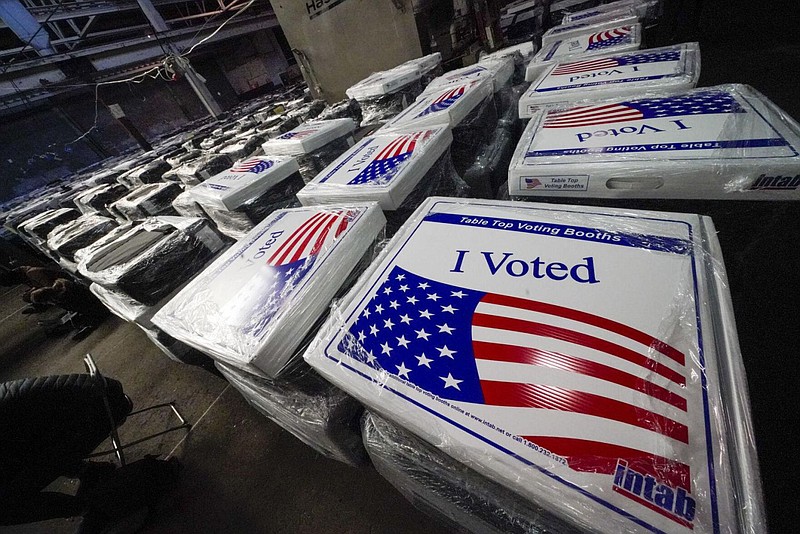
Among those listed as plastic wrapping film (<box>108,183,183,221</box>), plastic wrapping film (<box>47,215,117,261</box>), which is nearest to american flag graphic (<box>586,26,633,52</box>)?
plastic wrapping film (<box>108,183,183,221</box>)

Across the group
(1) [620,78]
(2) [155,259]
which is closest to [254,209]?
(2) [155,259]

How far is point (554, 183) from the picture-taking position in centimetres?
89

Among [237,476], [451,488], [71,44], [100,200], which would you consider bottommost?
[237,476]

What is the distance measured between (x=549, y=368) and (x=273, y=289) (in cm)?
78

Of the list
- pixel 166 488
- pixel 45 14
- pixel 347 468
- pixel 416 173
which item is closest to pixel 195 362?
pixel 166 488

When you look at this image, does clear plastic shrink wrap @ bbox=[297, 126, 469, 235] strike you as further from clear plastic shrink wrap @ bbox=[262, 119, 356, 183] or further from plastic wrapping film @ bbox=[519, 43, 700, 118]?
clear plastic shrink wrap @ bbox=[262, 119, 356, 183]

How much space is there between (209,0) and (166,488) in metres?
21.3

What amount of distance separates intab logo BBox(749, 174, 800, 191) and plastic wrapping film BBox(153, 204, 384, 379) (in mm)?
A: 1009

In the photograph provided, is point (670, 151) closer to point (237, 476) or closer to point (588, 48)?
point (588, 48)

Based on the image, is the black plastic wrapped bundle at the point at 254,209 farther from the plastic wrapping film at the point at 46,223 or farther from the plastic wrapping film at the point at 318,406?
the plastic wrapping film at the point at 46,223

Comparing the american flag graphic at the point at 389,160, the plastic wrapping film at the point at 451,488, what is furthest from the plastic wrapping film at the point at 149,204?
the plastic wrapping film at the point at 451,488

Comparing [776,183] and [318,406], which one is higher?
[776,183]

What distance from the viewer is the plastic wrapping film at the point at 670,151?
678 mm

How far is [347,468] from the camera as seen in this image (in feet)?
4.65
